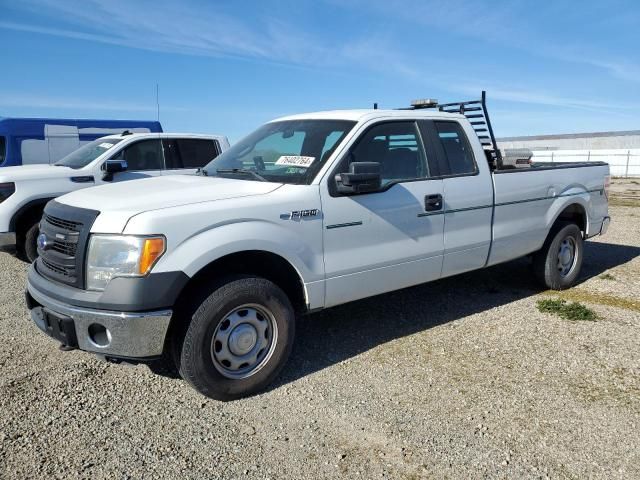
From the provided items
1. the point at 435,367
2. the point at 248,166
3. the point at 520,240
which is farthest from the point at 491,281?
the point at 248,166

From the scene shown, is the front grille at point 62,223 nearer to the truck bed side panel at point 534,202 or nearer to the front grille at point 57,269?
the front grille at point 57,269

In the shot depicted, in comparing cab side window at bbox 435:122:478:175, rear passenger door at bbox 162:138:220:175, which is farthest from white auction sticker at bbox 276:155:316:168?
rear passenger door at bbox 162:138:220:175

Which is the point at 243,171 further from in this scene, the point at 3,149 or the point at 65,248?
the point at 3,149

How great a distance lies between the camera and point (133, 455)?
9.51 ft

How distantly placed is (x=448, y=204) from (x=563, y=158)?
131 ft

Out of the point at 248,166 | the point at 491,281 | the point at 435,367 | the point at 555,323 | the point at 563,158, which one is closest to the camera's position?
the point at 435,367

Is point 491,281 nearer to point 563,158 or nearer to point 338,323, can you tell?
point 338,323

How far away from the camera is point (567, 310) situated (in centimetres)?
528

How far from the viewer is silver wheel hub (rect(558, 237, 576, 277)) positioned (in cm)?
611

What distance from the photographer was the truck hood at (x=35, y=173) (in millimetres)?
7160

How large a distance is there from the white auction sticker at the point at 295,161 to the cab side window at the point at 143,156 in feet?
16.4

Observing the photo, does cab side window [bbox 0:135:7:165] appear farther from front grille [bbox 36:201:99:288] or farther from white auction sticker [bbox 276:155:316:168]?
white auction sticker [bbox 276:155:316:168]

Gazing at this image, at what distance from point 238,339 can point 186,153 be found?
6.09 m

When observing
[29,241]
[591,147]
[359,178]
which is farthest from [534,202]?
[591,147]
